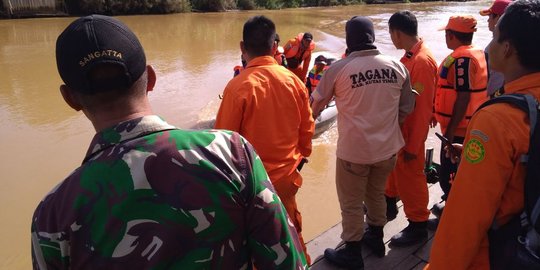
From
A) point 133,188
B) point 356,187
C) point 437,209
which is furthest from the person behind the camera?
point 437,209

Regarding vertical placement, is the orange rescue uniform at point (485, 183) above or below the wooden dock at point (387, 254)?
above

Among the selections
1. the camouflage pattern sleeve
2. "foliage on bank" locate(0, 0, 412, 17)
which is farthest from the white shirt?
"foliage on bank" locate(0, 0, 412, 17)

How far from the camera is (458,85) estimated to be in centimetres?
288

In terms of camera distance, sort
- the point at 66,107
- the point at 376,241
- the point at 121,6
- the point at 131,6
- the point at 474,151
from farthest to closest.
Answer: the point at 131,6 → the point at 121,6 → the point at 66,107 → the point at 376,241 → the point at 474,151

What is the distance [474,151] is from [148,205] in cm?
101

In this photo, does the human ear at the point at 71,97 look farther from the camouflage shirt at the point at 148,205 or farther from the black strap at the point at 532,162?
the black strap at the point at 532,162

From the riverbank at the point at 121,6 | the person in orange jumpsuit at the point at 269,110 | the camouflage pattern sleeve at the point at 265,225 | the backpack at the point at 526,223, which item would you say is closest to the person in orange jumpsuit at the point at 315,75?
the person in orange jumpsuit at the point at 269,110

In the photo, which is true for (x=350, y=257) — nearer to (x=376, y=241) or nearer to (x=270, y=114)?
(x=376, y=241)

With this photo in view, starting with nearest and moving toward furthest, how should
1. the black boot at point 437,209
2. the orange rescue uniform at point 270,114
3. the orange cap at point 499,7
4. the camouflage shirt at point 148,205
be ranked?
the camouflage shirt at point 148,205, the orange rescue uniform at point 270,114, the orange cap at point 499,7, the black boot at point 437,209

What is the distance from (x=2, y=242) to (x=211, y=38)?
14008 mm

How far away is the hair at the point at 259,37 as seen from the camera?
2441 mm

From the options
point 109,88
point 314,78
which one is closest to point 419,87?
point 109,88

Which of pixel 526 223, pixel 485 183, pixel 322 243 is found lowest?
pixel 322 243

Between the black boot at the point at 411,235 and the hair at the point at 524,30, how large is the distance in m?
1.75
